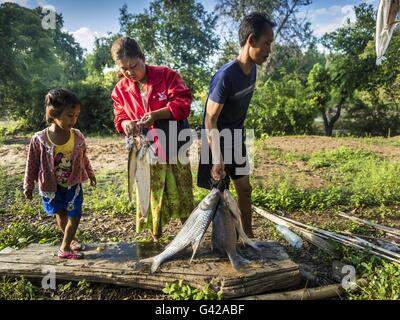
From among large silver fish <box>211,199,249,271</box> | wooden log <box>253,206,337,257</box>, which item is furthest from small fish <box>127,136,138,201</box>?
wooden log <box>253,206,337,257</box>

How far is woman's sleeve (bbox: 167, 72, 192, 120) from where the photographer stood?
2764 millimetres

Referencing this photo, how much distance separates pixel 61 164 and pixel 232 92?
4.77 ft

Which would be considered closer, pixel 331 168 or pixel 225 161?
pixel 225 161

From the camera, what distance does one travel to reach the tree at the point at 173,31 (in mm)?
22688

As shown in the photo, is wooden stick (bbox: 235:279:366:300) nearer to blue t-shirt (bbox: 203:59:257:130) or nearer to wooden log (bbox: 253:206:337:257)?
wooden log (bbox: 253:206:337:257)

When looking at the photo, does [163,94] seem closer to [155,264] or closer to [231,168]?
[231,168]

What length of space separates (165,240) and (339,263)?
1.58 m

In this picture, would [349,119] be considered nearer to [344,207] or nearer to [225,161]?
[344,207]

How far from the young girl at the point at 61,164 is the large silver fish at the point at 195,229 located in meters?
0.72

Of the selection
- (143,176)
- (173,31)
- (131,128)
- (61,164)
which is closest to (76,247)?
(61,164)

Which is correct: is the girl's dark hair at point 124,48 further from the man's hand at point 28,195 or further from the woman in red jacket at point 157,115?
the man's hand at point 28,195

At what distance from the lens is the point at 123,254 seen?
2.92 meters

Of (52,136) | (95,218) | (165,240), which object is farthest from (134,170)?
(95,218)

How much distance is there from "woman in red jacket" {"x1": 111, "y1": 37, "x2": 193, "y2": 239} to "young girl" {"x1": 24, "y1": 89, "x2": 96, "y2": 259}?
426 millimetres
